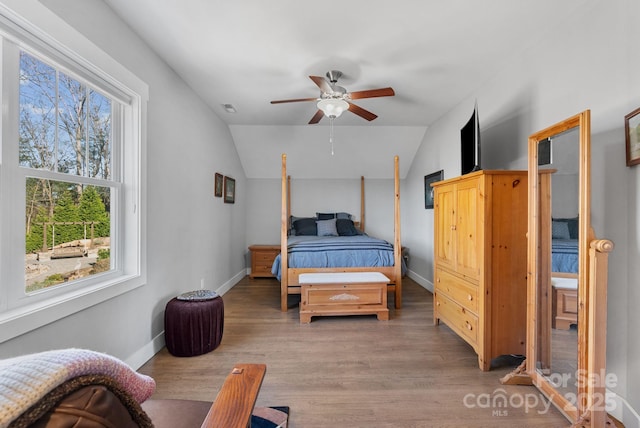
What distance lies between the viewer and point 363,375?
201cm

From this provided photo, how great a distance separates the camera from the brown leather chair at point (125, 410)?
17.5 inches

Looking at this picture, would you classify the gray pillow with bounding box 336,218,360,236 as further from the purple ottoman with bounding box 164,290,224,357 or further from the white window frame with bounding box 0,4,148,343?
the white window frame with bounding box 0,4,148,343

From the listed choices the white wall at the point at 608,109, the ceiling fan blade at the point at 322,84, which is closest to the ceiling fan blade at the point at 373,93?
the ceiling fan blade at the point at 322,84

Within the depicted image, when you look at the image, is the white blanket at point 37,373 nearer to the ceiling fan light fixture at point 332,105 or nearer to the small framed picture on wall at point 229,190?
the ceiling fan light fixture at point 332,105

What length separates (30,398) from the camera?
424mm

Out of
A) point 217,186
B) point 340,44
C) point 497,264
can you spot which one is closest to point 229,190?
point 217,186

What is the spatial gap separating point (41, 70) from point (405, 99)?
124 inches

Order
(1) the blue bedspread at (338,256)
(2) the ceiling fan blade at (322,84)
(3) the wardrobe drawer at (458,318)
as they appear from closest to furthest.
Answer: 1. (3) the wardrobe drawer at (458,318)
2. (2) the ceiling fan blade at (322,84)
3. (1) the blue bedspread at (338,256)

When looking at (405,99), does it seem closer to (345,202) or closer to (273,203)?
(345,202)

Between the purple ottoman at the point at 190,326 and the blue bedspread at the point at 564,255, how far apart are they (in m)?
2.45

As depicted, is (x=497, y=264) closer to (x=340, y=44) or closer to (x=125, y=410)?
(x=340, y=44)

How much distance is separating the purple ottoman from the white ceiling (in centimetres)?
208

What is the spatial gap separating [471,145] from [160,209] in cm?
284

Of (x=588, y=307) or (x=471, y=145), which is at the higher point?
(x=471, y=145)
